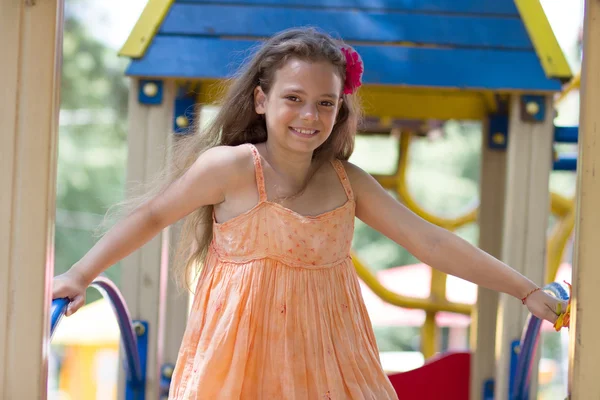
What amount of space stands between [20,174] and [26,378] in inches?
12.0

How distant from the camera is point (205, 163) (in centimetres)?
191

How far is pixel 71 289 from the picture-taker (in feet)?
5.75

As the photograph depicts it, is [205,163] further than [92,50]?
No

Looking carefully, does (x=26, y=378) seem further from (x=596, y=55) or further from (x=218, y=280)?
(x=596, y=55)

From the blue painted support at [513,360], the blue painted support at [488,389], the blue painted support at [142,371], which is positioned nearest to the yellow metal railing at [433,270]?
the blue painted support at [488,389]

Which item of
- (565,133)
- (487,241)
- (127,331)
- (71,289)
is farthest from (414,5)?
(71,289)

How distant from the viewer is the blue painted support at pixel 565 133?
9.42 ft

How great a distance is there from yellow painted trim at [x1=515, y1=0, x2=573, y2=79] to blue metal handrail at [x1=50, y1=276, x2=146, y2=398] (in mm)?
1617

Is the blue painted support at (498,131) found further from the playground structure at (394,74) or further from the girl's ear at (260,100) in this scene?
the girl's ear at (260,100)

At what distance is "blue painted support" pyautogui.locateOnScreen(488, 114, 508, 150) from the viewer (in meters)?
3.14

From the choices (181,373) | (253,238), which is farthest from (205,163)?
(181,373)

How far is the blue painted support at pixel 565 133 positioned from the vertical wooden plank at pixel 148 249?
1.36 m

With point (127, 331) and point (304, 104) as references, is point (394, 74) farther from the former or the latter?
A: point (127, 331)

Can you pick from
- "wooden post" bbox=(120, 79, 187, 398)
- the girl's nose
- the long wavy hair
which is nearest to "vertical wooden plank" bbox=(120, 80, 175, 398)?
"wooden post" bbox=(120, 79, 187, 398)
